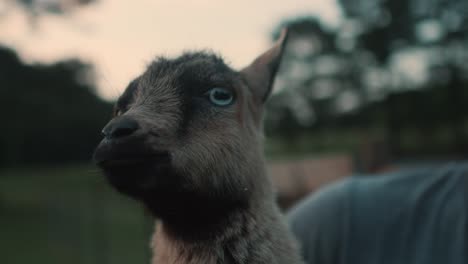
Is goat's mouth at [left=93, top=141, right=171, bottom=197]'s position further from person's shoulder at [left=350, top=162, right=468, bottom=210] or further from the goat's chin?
person's shoulder at [left=350, top=162, right=468, bottom=210]

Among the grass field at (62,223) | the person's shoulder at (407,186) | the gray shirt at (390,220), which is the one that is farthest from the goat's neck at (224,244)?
the grass field at (62,223)

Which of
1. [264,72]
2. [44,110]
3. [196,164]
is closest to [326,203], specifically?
[264,72]

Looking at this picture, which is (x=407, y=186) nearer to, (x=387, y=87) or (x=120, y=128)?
(x=120, y=128)

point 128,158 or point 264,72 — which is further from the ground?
point 264,72

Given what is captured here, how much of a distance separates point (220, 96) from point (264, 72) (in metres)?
0.52

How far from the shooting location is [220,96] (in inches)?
84.4

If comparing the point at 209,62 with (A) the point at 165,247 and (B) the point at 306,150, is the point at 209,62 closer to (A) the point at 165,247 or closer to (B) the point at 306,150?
(A) the point at 165,247

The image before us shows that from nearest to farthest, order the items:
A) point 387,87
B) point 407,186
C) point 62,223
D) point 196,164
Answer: point 196,164
point 407,186
point 387,87
point 62,223

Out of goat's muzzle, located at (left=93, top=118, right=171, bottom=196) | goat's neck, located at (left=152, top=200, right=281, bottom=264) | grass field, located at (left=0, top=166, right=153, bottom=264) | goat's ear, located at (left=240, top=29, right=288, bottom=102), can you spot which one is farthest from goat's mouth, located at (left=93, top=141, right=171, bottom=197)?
grass field, located at (left=0, top=166, right=153, bottom=264)

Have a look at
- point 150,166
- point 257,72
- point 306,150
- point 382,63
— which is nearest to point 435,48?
point 382,63

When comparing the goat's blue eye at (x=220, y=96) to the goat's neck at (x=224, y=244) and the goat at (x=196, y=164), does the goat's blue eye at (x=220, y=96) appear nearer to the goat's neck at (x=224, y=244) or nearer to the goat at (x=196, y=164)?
the goat at (x=196, y=164)

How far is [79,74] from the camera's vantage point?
809cm

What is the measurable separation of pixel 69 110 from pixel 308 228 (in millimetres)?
6026

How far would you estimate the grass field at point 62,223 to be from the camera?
1178cm
